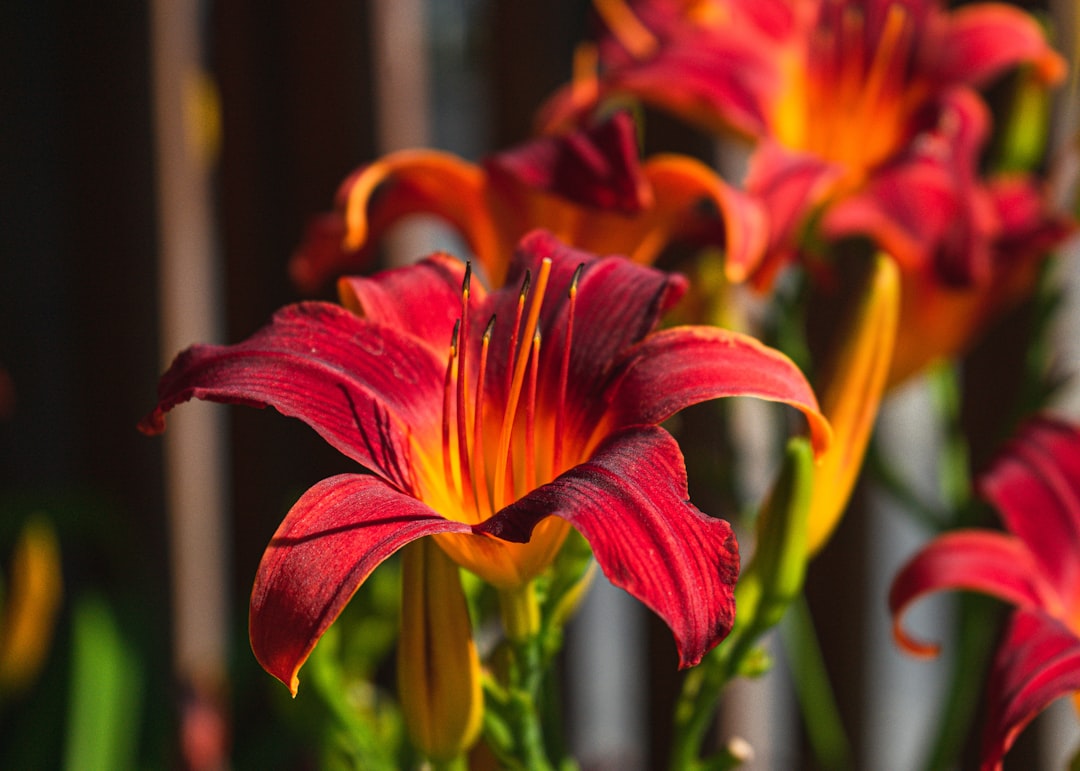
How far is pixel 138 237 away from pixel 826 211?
96cm

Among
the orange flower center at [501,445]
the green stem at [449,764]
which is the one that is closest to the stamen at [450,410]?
the orange flower center at [501,445]

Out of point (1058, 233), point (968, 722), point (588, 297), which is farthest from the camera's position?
point (968, 722)

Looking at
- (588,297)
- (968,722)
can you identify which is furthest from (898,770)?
(588,297)

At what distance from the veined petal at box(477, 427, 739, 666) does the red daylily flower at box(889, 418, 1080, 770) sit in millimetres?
141

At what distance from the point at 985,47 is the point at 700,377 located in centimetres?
33

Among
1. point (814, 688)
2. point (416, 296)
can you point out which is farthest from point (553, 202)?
point (814, 688)

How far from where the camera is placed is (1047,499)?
0.46 m

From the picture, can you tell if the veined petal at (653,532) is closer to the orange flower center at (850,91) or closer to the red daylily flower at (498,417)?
the red daylily flower at (498,417)

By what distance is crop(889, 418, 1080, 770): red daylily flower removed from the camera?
15.5 inches

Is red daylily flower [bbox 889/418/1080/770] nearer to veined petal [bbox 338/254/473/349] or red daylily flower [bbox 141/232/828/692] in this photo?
red daylily flower [bbox 141/232/828/692]

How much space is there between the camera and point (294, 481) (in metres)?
1.20

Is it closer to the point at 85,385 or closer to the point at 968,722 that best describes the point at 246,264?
the point at 85,385

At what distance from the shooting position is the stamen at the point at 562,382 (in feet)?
1.28

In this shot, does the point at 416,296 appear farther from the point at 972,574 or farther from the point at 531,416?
the point at 972,574
